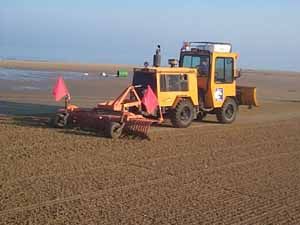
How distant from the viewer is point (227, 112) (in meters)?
17.1

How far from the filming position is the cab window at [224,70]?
647 inches

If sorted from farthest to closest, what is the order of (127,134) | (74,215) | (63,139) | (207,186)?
(127,134) → (63,139) → (207,186) → (74,215)

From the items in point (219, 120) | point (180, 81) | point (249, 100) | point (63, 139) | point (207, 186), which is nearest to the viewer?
point (207, 186)

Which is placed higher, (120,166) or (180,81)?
(180,81)

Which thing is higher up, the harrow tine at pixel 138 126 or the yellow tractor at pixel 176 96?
the yellow tractor at pixel 176 96

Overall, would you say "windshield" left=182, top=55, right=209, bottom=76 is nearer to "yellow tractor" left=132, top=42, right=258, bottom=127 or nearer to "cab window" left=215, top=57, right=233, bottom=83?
"yellow tractor" left=132, top=42, right=258, bottom=127

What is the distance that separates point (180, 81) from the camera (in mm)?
15383

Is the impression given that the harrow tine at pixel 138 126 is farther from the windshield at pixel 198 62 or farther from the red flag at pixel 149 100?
the windshield at pixel 198 62

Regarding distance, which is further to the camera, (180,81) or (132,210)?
(180,81)

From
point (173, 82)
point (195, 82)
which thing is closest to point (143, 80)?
point (173, 82)

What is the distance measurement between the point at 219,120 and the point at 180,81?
2.30m

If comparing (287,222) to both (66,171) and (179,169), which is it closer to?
(179,169)

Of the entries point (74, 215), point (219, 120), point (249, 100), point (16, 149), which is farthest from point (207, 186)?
point (249, 100)

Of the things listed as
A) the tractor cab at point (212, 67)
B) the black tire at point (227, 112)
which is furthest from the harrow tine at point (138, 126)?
the black tire at point (227, 112)
